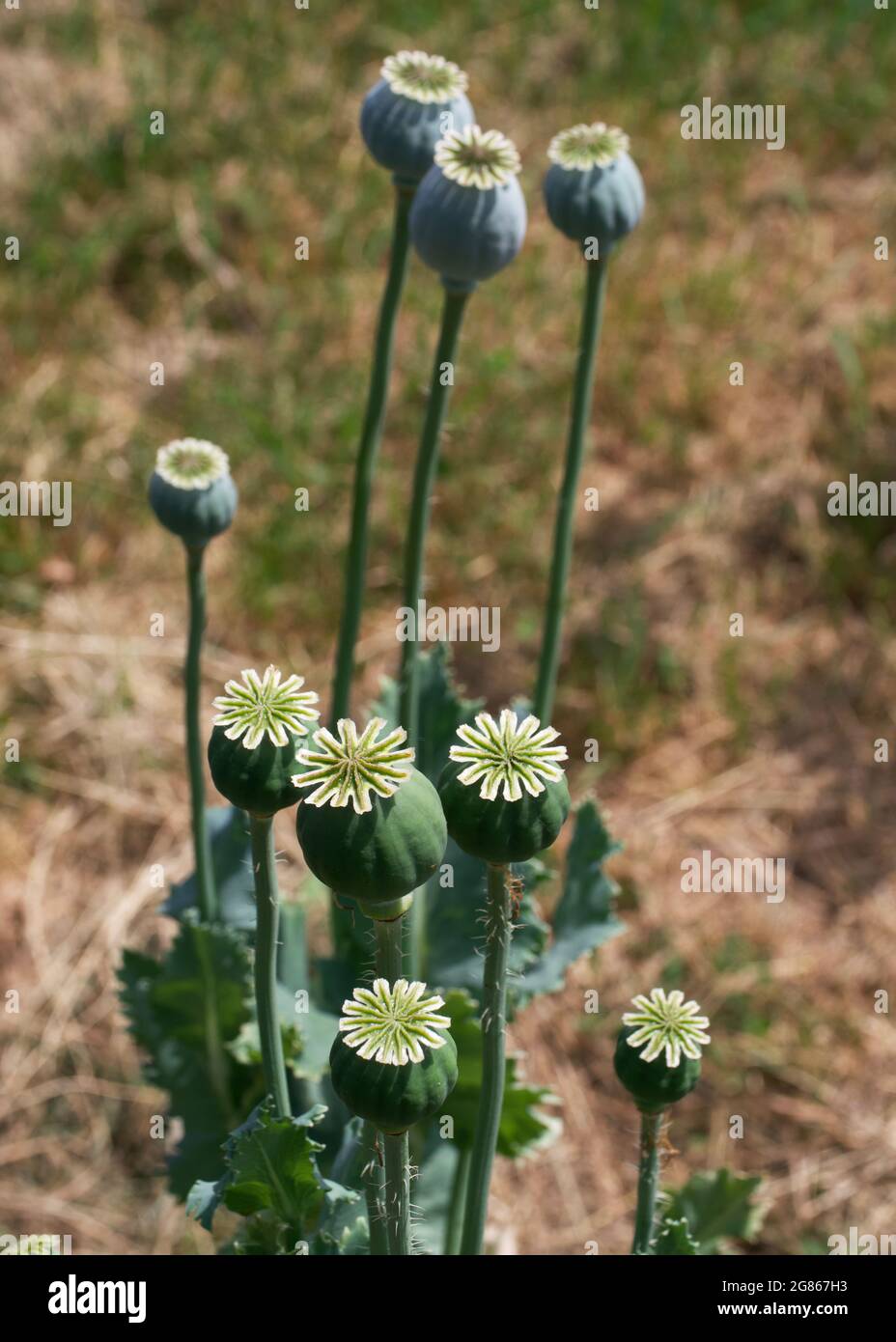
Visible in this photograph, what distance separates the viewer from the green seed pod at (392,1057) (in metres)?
1.10

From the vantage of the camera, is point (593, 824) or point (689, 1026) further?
point (593, 824)

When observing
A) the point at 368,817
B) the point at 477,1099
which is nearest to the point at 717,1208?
the point at 477,1099

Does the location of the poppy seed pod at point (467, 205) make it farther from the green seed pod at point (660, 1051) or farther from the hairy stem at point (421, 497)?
the green seed pod at point (660, 1051)

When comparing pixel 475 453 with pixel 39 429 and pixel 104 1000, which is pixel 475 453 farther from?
pixel 104 1000

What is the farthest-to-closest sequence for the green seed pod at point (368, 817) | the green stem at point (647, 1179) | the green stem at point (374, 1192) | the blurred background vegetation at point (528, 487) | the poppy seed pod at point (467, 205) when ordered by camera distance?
the blurred background vegetation at point (528, 487)
the poppy seed pod at point (467, 205)
the green stem at point (647, 1179)
the green stem at point (374, 1192)
the green seed pod at point (368, 817)

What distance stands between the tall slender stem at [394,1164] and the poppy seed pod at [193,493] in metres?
0.71

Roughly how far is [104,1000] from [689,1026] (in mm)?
1741

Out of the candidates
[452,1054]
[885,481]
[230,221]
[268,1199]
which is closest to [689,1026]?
[452,1054]

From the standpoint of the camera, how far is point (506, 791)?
1115mm

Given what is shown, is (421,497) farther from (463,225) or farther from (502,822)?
(502,822)

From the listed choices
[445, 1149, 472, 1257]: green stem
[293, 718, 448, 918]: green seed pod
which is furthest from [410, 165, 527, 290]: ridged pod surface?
[445, 1149, 472, 1257]: green stem

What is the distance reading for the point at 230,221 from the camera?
13.5 feet

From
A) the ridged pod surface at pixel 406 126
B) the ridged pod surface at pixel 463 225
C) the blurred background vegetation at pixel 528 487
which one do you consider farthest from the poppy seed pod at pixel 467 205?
the blurred background vegetation at pixel 528 487

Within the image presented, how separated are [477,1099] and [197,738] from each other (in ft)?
1.86
